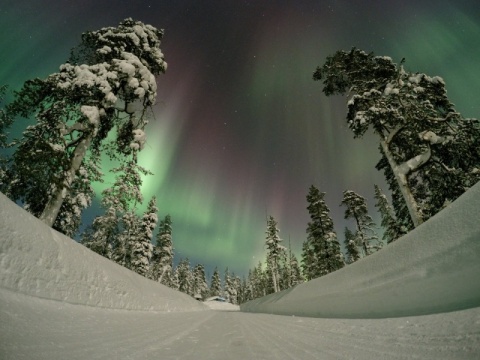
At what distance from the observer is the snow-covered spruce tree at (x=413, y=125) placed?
9812 mm

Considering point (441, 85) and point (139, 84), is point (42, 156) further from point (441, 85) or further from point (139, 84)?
point (441, 85)

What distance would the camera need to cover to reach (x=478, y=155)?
9.80 metres

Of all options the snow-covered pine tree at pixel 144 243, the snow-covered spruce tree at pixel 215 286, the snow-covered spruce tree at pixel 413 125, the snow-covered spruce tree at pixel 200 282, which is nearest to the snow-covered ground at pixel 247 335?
the snow-covered spruce tree at pixel 413 125

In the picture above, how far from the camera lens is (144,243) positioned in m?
36.2

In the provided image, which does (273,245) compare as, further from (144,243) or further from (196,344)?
(196,344)

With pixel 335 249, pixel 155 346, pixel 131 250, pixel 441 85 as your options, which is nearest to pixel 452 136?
pixel 441 85

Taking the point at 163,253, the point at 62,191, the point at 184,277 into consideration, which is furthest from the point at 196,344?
the point at 184,277

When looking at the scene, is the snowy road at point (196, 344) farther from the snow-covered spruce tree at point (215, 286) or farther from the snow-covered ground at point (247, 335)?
the snow-covered spruce tree at point (215, 286)

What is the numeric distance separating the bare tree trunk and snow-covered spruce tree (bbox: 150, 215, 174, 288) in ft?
119

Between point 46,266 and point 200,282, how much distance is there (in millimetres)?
85608

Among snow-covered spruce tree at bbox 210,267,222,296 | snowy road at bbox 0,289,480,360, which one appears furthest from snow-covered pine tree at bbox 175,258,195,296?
snowy road at bbox 0,289,480,360

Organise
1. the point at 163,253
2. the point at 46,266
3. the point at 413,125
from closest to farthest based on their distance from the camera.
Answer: the point at 46,266
the point at 413,125
the point at 163,253

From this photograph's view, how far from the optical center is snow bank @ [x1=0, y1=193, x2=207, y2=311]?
2.19 metres

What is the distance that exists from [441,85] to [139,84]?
1391 cm
